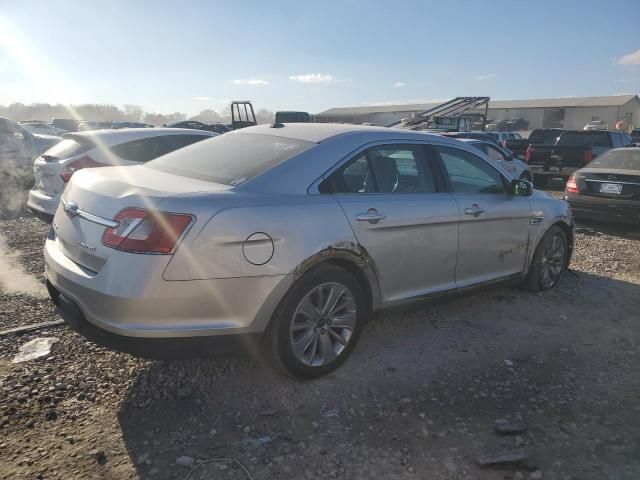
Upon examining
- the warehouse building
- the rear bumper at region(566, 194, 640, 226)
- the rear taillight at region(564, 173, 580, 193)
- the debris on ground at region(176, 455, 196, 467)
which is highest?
the warehouse building

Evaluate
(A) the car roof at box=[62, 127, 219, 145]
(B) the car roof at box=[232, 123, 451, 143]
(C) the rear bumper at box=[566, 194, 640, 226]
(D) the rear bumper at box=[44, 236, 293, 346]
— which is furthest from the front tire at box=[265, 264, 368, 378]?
(C) the rear bumper at box=[566, 194, 640, 226]

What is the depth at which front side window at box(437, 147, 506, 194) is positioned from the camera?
408cm

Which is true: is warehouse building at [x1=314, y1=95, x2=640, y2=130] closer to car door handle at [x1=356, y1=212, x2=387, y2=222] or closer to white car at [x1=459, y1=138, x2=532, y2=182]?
white car at [x1=459, y1=138, x2=532, y2=182]

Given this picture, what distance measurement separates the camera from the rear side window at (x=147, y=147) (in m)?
6.71

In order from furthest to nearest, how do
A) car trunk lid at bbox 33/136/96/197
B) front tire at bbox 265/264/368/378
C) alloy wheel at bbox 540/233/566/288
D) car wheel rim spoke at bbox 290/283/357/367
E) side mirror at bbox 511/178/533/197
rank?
car trunk lid at bbox 33/136/96/197
alloy wheel at bbox 540/233/566/288
side mirror at bbox 511/178/533/197
car wheel rim spoke at bbox 290/283/357/367
front tire at bbox 265/264/368/378

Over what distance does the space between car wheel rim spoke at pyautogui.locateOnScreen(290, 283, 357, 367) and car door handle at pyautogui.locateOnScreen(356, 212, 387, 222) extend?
0.46 m

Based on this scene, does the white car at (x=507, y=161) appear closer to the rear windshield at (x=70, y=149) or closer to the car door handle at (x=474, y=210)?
the car door handle at (x=474, y=210)

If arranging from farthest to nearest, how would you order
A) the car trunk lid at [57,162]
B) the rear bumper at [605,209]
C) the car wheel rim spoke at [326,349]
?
the rear bumper at [605,209]
the car trunk lid at [57,162]
the car wheel rim spoke at [326,349]

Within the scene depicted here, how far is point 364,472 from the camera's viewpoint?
7.95 feet

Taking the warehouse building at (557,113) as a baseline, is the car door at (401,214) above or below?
below

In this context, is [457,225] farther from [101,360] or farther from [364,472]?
[101,360]

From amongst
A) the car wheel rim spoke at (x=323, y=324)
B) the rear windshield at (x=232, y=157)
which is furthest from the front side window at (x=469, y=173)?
the car wheel rim spoke at (x=323, y=324)

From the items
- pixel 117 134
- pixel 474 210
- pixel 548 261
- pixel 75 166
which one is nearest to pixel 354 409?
pixel 474 210

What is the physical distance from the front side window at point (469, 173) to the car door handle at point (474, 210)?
16cm
